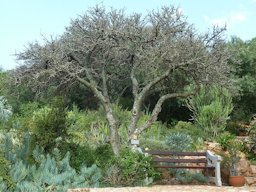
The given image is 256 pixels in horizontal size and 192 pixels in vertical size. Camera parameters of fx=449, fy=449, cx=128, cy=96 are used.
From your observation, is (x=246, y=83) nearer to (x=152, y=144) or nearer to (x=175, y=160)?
(x=152, y=144)

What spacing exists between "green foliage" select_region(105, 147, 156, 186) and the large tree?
1.34 metres

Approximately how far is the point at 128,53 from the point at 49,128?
353cm

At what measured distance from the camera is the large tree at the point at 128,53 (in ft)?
39.8

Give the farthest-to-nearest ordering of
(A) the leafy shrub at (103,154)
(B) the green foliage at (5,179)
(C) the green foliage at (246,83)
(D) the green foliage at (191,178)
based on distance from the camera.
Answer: (C) the green foliage at (246,83) → (A) the leafy shrub at (103,154) → (D) the green foliage at (191,178) → (B) the green foliage at (5,179)

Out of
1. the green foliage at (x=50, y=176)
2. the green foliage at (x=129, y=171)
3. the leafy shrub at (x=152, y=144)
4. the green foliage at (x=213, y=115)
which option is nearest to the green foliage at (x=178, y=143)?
the leafy shrub at (x=152, y=144)

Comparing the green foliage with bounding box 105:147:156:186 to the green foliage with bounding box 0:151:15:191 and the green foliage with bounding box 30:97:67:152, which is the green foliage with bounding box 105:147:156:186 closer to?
the green foliage with bounding box 30:97:67:152

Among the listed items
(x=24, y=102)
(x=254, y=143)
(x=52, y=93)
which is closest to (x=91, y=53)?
(x=52, y=93)

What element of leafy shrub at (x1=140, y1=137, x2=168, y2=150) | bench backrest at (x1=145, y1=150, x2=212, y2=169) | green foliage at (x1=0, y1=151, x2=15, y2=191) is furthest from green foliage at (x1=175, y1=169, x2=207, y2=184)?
green foliage at (x1=0, y1=151, x2=15, y2=191)

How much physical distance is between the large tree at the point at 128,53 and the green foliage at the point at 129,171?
134cm

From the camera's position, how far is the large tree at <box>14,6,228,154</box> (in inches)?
477

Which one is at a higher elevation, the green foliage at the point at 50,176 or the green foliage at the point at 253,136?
the green foliage at the point at 253,136

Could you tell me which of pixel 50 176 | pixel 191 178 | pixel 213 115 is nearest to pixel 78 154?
pixel 50 176

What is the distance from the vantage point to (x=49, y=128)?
1120 centimetres

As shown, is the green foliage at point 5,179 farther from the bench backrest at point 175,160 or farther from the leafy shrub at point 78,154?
the bench backrest at point 175,160
